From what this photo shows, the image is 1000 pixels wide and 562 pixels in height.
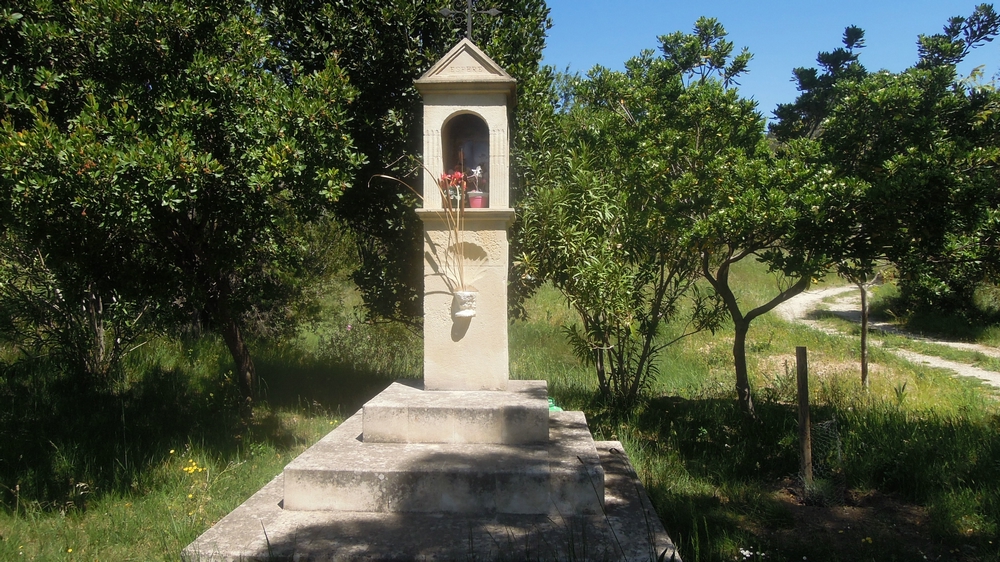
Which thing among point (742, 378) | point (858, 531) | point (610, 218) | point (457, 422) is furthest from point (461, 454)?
point (742, 378)

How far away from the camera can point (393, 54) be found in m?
7.37

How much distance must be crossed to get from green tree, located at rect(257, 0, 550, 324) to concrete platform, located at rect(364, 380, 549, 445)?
8.95 ft

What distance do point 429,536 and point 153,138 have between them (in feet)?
11.7

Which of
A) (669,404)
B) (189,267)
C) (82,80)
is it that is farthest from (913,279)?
(82,80)

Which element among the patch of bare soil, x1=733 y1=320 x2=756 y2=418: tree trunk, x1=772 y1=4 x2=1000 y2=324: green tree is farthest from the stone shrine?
x1=772 y1=4 x2=1000 y2=324: green tree

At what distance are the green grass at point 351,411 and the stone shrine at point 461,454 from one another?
56 centimetres

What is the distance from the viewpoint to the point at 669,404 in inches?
320

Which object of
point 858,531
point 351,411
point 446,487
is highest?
point 446,487

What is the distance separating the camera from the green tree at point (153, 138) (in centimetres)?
462

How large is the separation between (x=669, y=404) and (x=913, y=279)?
2905 millimetres

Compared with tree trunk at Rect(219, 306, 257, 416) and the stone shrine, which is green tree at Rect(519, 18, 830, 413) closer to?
the stone shrine

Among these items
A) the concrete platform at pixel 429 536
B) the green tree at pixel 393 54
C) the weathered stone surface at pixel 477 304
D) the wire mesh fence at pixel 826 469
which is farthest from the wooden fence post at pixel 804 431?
the green tree at pixel 393 54

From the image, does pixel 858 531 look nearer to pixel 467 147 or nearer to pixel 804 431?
pixel 804 431

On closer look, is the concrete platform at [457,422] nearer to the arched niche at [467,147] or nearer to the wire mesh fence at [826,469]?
the arched niche at [467,147]
